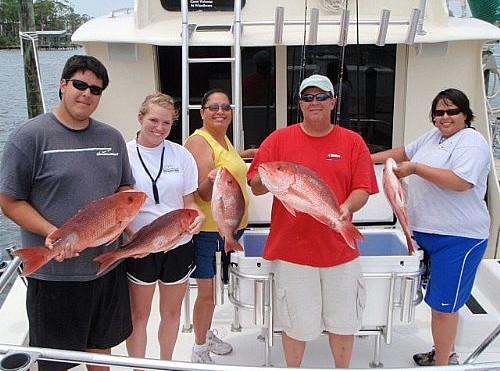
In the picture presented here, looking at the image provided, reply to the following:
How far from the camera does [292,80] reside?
16.1 ft

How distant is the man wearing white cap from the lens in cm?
263

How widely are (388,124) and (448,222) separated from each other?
7.32ft

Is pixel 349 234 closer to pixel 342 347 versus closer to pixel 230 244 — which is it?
pixel 230 244

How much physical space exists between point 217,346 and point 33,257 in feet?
5.48

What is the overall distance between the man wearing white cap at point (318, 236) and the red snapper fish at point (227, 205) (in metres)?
0.11

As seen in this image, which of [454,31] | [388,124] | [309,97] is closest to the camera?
[309,97]

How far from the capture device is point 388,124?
5008 millimetres

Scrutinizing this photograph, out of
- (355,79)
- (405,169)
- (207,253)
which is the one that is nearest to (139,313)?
(207,253)

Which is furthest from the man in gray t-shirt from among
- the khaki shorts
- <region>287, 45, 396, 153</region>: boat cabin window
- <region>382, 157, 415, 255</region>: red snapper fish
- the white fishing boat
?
<region>287, 45, 396, 153</region>: boat cabin window

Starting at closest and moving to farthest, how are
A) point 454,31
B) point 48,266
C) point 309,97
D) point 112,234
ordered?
point 112,234 → point 48,266 → point 309,97 → point 454,31

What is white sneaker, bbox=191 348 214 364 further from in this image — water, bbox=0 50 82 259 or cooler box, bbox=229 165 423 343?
water, bbox=0 50 82 259

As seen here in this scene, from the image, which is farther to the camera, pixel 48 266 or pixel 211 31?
pixel 211 31

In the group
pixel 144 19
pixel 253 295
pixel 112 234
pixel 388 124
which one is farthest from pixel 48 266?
pixel 388 124

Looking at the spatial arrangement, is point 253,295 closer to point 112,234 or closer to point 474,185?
point 112,234
